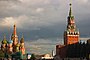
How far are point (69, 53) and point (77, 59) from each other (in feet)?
75.7

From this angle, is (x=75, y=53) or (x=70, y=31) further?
(x=70, y=31)

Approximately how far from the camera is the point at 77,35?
198 m

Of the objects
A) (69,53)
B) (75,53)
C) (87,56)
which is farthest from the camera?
(69,53)

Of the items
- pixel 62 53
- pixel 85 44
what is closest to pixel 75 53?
pixel 85 44

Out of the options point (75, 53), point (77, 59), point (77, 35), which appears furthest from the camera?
point (77, 35)

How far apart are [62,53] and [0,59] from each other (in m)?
33.1

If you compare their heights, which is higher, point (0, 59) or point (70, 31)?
point (70, 31)

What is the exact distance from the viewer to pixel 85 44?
498 ft

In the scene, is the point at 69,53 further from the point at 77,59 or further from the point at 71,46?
the point at 77,59

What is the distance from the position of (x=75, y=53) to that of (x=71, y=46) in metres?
8.97

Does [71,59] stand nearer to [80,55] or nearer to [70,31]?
[80,55]

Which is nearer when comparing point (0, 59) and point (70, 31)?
point (0, 59)

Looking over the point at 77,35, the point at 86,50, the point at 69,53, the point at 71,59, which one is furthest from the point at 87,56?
the point at 77,35

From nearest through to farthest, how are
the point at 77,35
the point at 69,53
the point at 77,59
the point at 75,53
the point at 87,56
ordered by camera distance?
the point at 87,56, the point at 77,59, the point at 75,53, the point at 69,53, the point at 77,35
